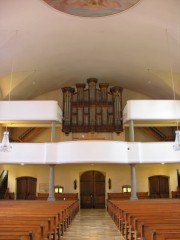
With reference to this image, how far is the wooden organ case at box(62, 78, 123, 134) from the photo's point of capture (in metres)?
16.3

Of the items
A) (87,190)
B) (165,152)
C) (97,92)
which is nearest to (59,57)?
(97,92)

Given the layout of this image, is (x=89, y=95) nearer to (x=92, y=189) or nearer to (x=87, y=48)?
(x=87, y=48)

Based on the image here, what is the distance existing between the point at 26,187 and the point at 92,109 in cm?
663

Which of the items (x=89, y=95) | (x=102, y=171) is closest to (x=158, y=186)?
(x=102, y=171)

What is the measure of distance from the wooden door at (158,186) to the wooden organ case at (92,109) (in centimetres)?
440

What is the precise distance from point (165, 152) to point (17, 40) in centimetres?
896

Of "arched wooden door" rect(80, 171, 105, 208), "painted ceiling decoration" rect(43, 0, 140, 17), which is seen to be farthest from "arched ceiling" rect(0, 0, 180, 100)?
"arched wooden door" rect(80, 171, 105, 208)

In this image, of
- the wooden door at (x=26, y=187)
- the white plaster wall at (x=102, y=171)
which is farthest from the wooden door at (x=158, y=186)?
the wooden door at (x=26, y=187)

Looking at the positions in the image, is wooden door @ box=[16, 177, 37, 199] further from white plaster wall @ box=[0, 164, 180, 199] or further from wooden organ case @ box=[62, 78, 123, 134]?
wooden organ case @ box=[62, 78, 123, 134]

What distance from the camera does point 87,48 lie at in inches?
529

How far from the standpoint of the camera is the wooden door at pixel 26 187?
58.4 feet

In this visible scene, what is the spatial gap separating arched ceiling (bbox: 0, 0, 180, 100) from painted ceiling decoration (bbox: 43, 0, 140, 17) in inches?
9.7

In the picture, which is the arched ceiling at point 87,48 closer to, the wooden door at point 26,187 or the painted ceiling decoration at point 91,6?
the painted ceiling decoration at point 91,6

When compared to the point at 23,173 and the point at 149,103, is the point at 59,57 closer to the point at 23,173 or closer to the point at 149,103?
the point at 149,103
